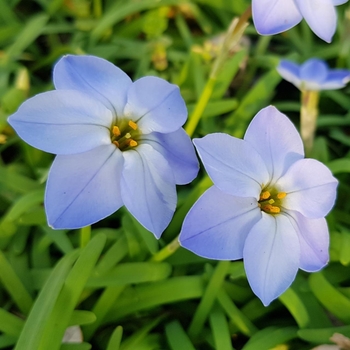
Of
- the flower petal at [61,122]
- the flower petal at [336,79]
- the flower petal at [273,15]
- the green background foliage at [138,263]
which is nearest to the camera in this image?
the flower petal at [61,122]

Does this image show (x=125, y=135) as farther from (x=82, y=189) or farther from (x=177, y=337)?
(x=177, y=337)

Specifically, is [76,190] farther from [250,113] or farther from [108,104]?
[250,113]

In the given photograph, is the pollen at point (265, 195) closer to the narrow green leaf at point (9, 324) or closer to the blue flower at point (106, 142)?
the blue flower at point (106, 142)

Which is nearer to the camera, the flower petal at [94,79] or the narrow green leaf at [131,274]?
the flower petal at [94,79]

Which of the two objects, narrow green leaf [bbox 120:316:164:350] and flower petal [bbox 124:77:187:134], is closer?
flower petal [bbox 124:77:187:134]

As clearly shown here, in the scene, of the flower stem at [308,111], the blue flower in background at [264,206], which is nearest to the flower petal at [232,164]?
the blue flower in background at [264,206]

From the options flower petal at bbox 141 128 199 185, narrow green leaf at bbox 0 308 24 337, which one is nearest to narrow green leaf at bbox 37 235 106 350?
narrow green leaf at bbox 0 308 24 337

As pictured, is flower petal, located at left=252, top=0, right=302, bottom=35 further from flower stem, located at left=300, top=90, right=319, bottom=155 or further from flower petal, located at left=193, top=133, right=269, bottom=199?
flower stem, located at left=300, top=90, right=319, bottom=155
